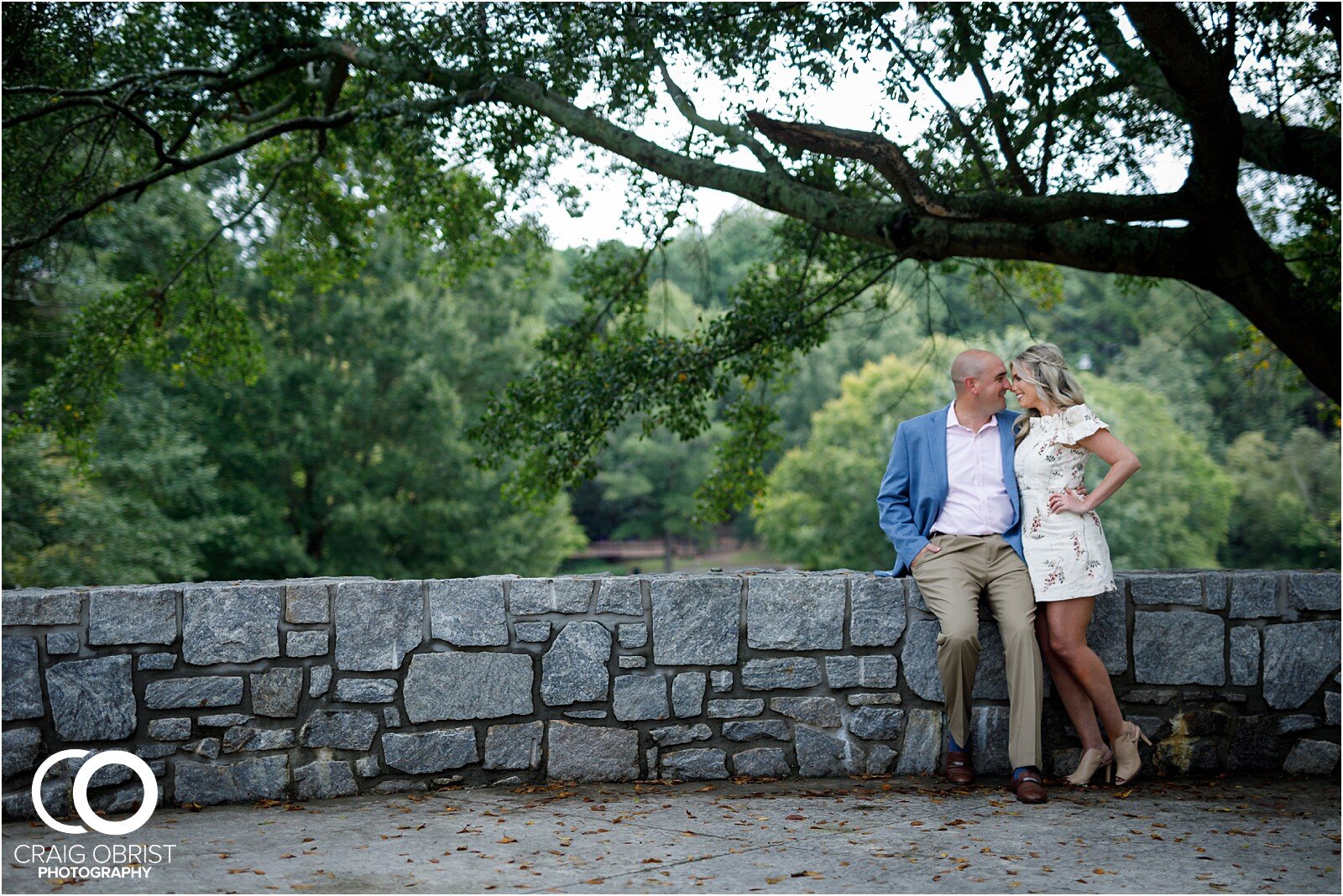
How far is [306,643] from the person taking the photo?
→ 4.09m

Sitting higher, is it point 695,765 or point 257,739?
point 257,739

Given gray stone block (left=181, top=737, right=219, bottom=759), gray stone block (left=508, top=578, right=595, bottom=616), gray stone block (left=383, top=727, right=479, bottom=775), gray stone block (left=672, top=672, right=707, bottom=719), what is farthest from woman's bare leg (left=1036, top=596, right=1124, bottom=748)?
gray stone block (left=181, top=737, right=219, bottom=759)

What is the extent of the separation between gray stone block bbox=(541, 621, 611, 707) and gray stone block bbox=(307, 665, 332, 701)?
78 cm

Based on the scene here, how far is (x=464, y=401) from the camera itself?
24.8 m

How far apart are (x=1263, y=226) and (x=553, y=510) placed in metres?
19.6

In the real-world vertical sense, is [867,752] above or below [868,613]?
below

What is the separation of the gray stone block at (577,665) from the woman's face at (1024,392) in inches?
69.6

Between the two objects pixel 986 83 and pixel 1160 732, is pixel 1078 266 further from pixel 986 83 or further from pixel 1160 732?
pixel 1160 732

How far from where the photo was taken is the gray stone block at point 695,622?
4.32 meters

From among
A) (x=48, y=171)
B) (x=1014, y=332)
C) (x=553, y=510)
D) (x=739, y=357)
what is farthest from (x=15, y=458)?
(x=1014, y=332)

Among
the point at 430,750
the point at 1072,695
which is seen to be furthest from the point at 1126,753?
the point at 430,750

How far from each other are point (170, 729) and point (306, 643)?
0.53 meters

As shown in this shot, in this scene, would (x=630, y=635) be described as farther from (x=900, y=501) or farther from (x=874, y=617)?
(x=900, y=501)

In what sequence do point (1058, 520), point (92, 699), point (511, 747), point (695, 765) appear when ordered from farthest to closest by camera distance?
point (695, 765) → point (511, 747) → point (1058, 520) → point (92, 699)
